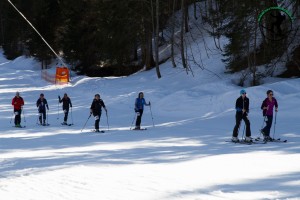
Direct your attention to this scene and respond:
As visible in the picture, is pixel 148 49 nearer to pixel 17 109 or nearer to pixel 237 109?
pixel 17 109

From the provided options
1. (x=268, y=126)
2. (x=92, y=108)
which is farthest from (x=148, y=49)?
(x=268, y=126)

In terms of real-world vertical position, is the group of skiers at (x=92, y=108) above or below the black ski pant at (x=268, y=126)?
above

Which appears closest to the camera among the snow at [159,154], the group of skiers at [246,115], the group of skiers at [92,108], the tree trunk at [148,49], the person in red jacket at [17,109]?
the snow at [159,154]

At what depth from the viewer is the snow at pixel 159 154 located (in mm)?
7965

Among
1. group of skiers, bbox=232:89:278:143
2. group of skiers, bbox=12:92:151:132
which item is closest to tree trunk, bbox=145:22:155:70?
group of skiers, bbox=12:92:151:132

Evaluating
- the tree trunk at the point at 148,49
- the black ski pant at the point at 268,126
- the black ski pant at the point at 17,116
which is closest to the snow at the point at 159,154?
the black ski pant at the point at 17,116

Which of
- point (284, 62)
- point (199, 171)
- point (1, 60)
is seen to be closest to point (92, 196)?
point (199, 171)

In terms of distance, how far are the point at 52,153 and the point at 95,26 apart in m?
32.6

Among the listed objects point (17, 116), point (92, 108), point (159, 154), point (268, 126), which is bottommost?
point (159, 154)

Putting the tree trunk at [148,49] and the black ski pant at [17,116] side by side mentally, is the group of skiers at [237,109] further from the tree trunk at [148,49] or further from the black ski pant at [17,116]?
the tree trunk at [148,49]

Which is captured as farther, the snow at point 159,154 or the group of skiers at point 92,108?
the group of skiers at point 92,108

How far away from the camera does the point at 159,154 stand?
12117 mm

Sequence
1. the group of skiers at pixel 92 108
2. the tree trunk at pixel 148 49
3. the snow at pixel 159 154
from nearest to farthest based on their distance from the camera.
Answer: the snow at pixel 159 154, the group of skiers at pixel 92 108, the tree trunk at pixel 148 49

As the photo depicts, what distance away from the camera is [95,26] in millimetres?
43781
